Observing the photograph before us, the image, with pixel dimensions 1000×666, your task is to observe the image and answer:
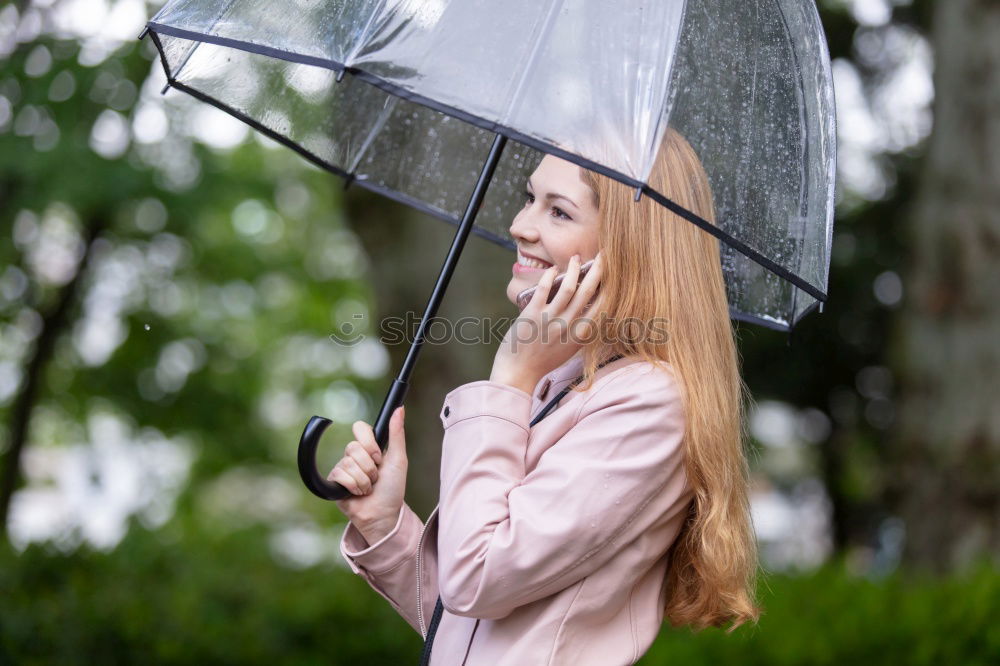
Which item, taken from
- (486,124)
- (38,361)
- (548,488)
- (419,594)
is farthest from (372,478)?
(38,361)

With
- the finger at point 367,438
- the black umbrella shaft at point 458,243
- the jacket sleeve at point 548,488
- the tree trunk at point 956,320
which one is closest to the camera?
the jacket sleeve at point 548,488

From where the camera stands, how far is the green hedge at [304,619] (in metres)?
5.03

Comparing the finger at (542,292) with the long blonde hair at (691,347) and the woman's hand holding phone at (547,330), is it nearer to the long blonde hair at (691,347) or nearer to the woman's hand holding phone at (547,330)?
the woman's hand holding phone at (547,330)

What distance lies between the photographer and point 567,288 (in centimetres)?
221

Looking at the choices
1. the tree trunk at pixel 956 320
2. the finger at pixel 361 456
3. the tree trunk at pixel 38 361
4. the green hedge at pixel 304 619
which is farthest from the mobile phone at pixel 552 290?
the tree trunk at pixel 38 361

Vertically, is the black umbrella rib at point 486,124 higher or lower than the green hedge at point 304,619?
higher

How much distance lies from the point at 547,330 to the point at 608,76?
20.4 inches

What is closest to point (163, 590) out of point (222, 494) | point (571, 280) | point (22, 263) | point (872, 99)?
point (571, 280)

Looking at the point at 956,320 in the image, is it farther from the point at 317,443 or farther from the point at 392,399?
the point at 317,443

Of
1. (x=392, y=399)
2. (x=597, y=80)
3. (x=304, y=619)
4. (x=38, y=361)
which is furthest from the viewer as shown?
(x=38, y=361)

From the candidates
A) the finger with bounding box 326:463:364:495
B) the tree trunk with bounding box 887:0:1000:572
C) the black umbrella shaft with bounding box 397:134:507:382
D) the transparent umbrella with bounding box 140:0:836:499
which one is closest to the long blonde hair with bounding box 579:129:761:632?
the transparent umbrella with bounding box 140:0:836:499

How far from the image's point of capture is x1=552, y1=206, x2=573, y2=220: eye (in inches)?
95.6

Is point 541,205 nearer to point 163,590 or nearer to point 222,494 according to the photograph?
point 163,590

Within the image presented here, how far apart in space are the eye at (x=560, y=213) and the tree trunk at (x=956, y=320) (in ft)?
16.5
